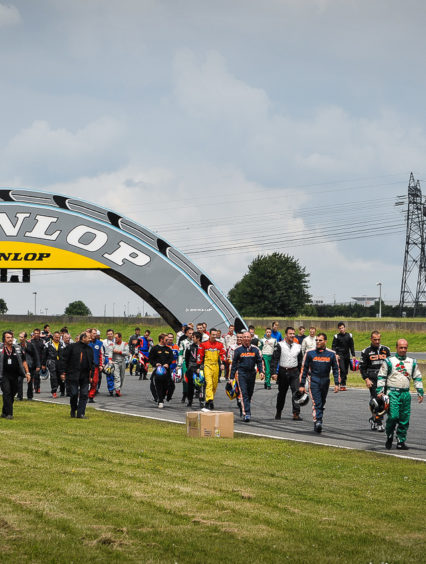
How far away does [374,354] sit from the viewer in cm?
1600

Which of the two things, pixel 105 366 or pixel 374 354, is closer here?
pixel 374 354

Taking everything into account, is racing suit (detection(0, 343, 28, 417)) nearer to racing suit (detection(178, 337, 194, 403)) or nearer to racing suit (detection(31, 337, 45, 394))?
racing suit (detection(178, 337, 194, 403))

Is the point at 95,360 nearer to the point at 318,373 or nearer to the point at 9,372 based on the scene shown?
the point at 9,372

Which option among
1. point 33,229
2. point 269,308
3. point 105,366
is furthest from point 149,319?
point 105,366

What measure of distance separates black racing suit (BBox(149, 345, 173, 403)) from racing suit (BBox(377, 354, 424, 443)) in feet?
24.3

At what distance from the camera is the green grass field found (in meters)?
A: 6.83

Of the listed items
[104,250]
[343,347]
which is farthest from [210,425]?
[104,250]

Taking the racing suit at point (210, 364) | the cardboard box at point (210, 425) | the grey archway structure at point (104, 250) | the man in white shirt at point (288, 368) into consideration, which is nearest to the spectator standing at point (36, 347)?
the racing suit at point (210, 364)

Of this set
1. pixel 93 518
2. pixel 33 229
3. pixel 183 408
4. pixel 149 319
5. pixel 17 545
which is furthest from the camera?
pixel 149 319

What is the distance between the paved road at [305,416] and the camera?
13923 mm

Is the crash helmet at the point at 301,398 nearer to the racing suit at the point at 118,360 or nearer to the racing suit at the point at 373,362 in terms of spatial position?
the racing suit at the point at 373,362

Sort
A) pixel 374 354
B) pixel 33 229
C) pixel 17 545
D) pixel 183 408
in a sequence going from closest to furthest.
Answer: pixel 17 545, pixel 374 354, pixel 183 408, pixel 33 229

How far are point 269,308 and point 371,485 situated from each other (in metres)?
90.1

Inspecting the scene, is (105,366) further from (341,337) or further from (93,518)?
(93,518)
